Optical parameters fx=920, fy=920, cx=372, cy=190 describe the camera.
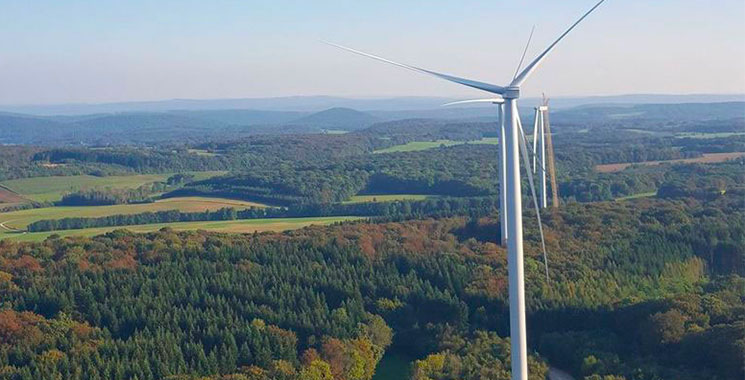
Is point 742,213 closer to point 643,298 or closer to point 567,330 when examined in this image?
point 643,298

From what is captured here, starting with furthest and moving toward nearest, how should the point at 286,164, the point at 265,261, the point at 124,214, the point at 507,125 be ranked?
the point at 286,164 < the point at 124,214 < the point at 265,261 < the point at 507,125

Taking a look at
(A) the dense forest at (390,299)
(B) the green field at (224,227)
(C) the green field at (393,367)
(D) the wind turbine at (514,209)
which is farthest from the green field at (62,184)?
(D) the wind turbine at (514,209)

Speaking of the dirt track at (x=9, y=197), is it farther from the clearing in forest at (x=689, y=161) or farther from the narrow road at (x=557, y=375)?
the narrow road at (x=557, y=375)

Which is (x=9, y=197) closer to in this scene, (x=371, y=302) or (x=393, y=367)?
(x=371, y=302)

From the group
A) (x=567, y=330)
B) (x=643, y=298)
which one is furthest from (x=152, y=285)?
(x=643, y=298)

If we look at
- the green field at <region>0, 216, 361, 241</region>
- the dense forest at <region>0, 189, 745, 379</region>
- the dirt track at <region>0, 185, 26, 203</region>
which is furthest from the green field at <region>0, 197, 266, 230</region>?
the dense forest at <region>0, 189, 745, 379</region>

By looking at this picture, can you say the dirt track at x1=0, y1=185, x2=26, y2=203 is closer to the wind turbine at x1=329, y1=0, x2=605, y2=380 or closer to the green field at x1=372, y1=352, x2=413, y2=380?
the green field at x1=372, y1=352, x2=413, y2=380

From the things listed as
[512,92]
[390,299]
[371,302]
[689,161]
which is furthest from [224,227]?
[689,161]
